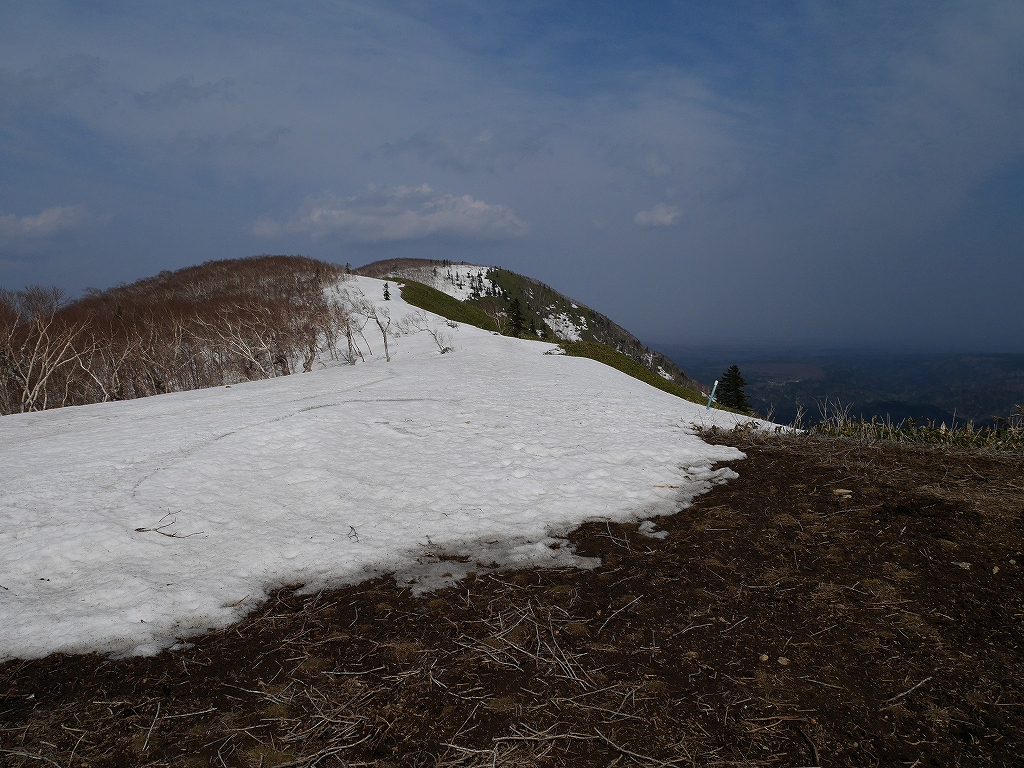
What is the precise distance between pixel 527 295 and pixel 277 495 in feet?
492

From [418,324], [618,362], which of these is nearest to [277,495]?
[618,362]

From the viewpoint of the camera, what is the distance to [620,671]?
3.22m

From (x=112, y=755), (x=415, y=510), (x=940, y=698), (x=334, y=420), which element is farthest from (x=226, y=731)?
(x=334, y=420)

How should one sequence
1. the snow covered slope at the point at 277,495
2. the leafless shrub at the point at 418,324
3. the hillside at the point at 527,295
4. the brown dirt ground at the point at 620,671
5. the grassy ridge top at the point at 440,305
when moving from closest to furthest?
the brown dirt ground at the point at 620,671
the snow covered slope at the point at 277,495
the leafless shrub at the point at 418,324
the grassy ridge top at the point at 440,305
the hillside at the point at 527,295

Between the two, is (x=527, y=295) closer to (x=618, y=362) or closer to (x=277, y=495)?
(x=618, y=362)

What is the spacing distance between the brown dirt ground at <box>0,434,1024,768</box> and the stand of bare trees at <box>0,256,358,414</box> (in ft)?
90.5

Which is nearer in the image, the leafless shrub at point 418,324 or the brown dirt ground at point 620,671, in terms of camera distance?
the brown dirt ground at point 620,671

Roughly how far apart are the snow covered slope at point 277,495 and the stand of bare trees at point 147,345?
20737mm

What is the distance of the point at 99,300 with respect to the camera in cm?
4741

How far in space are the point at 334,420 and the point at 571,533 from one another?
5672 mm

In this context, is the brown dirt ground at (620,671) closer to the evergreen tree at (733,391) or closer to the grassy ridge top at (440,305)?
the evergreen tree at (733,391)

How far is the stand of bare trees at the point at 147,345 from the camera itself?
25953 mm

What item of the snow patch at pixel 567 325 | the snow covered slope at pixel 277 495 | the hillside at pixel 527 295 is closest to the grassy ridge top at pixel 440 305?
the snow covered slope at pixel 277 495

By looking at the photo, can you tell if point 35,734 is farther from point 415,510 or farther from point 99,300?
point 99,300
